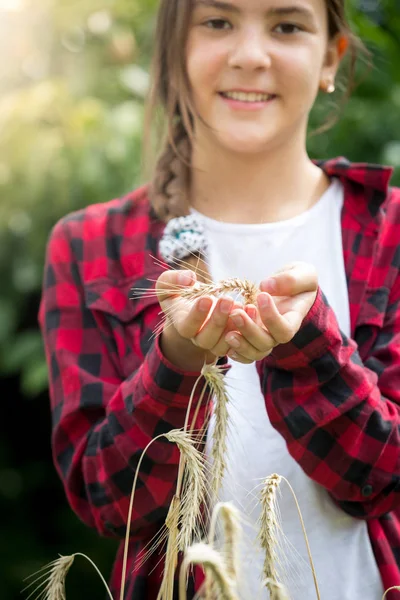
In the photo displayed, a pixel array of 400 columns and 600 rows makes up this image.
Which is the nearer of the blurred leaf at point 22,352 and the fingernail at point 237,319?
the fingernail at point 237,319

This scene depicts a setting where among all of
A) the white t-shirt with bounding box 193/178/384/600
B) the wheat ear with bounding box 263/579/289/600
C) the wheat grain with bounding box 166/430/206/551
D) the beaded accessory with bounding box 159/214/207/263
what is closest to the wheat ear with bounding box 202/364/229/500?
the wheat grain with bounding box 166/430/206/551

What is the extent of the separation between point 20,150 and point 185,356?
110 cm

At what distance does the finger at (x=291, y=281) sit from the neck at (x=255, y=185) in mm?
405

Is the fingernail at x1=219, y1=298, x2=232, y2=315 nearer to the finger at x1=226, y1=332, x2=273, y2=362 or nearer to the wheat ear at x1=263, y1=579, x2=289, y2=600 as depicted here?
the finger at x1=226, y1=332, x2=273, y2=362

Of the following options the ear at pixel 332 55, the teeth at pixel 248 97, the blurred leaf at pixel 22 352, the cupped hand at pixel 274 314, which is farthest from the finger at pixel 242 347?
the blurred leaf at pixel 22 352

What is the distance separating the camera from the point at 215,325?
93 cm

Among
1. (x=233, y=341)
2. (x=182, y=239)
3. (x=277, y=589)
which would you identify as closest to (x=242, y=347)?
(x=233, y=341)

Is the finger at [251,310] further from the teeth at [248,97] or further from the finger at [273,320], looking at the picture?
the teeth at [248,97]

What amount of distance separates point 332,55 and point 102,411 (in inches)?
26.6

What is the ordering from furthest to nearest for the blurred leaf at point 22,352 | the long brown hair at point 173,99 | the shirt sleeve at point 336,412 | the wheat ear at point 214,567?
the blurred leaf at point 22,352
the long brown hair at point 173,99
the shirt sleeve at point 336,412
the wheat ear at point 214,567

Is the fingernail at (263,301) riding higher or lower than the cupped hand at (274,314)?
higher

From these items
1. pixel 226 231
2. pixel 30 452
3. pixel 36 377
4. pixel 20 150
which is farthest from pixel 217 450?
pixel 30 452

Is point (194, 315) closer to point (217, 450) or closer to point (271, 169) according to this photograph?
point (217, 450)

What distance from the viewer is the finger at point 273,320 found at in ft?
2.98
